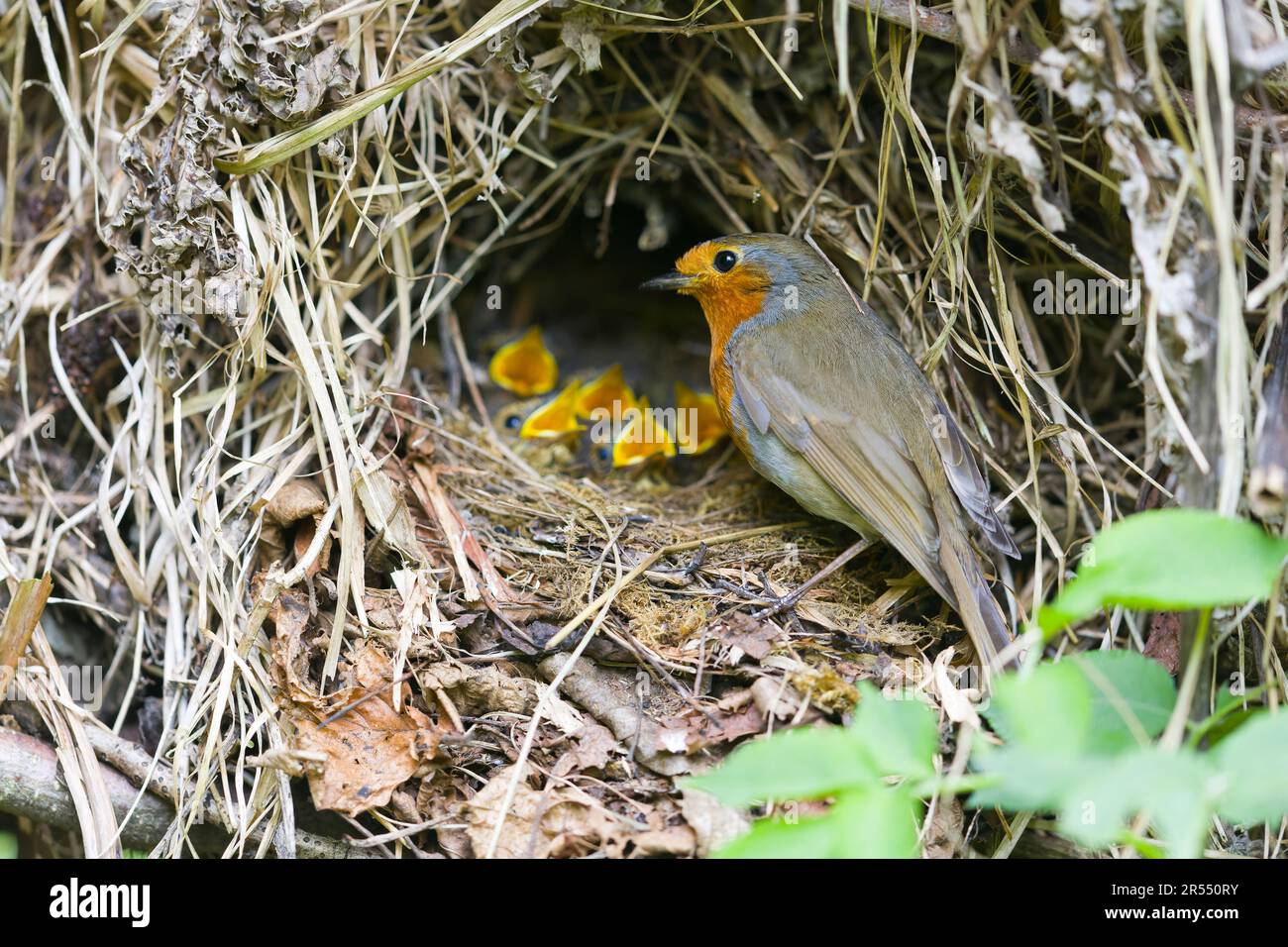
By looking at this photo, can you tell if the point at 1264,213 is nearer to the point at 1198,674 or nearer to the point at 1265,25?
the point at 1265,25

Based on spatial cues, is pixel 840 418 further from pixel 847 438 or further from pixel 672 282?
pixel 672 282

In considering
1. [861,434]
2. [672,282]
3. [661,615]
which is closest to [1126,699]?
[661,615]

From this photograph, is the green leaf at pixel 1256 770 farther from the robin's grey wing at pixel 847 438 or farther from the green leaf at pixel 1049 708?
the robin's grey wing at pixel 847 438

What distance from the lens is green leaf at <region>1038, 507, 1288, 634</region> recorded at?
189 cm

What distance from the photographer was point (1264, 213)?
286 centimetres

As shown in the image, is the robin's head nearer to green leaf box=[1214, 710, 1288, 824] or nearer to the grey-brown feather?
the grey-brown feather

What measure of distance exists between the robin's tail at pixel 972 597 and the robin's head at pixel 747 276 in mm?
1154

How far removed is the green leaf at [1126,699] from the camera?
7.03 ft

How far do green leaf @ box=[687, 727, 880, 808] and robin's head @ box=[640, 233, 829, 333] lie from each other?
2.58m

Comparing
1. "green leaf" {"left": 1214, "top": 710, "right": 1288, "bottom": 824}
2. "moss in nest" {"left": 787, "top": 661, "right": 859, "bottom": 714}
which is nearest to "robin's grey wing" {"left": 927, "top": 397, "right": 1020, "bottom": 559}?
"moss in nest" {"left": 787, "top": 661, "right": 859, "bottom": 714}

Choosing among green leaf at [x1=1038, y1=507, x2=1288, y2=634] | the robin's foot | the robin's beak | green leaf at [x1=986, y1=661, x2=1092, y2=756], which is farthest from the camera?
the robin's beak

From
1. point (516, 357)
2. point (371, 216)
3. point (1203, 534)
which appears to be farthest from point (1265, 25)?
point (516, 357)

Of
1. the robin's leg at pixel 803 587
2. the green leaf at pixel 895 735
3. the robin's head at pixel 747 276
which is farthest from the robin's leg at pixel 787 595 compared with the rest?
the green leaf at pixel 895 735

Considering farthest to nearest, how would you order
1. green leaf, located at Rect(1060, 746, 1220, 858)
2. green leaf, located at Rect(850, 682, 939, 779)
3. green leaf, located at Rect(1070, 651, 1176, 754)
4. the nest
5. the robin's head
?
the robin's head < the nest < green leaf, located at Rect(1070, 651, 1176, 754) < green leaf, located at Rect(850, 682, 939, 779) < green leaf, located at Rect(1060, 746, 1220, 858)
